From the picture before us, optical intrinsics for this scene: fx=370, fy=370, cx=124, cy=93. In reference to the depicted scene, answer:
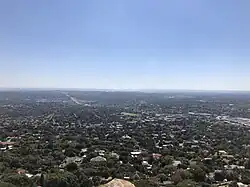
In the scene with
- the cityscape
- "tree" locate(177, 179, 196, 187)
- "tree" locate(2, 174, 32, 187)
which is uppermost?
"tree" locate(2, 174, 32, 187)

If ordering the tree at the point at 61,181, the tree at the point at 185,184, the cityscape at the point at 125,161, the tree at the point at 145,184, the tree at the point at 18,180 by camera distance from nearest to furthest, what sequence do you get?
1. the tree at the point at 145,184
2. the tree at the point at 61,181
3. the tree at the point at 18,180
4. the tree at the point at 185,184
5. the cityscape at the point at 125,161

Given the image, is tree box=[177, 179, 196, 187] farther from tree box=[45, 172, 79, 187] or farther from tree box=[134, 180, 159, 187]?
tree box=[45, 172, 79, 187]

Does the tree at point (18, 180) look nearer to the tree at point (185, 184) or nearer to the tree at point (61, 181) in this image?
the tree at point (61, 181)

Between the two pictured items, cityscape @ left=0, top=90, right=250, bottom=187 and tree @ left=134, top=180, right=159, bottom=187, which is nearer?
tree @ left=134, top=180, right=159, bottom=187

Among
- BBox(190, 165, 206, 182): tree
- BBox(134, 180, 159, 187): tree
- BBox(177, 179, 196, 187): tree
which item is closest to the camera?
BBox(134, 180, 159, 187): tree

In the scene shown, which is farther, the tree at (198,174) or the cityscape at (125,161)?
the tree at (198,174)

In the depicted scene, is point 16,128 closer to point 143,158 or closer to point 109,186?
point 143,158

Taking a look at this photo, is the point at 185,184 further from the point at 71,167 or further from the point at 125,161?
the point at 125,161

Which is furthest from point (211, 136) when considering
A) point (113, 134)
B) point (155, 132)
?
point (113, 134)

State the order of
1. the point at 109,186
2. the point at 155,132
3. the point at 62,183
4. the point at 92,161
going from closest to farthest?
the point at 109,186
the point at 62,183
the point at 92,161
the point at 155,132

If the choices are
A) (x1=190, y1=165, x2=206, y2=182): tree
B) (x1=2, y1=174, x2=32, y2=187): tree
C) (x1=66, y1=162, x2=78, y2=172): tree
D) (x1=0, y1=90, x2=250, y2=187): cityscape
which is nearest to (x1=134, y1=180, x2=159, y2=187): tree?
(x1=0, y1=90, x2=250, y2=187): cityscape

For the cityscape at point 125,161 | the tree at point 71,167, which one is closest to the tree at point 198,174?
the cityscape at point 125,161
